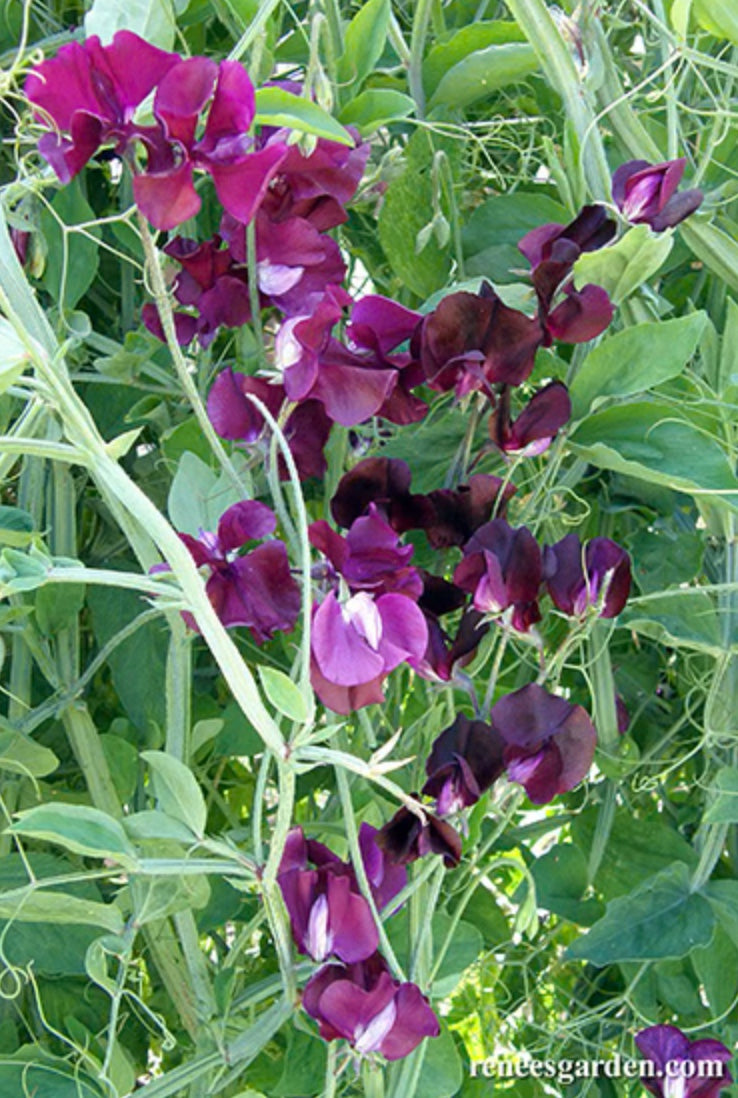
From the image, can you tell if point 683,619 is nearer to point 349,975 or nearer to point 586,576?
point 586,576

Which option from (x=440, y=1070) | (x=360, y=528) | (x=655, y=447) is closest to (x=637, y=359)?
(x=655, y=447)

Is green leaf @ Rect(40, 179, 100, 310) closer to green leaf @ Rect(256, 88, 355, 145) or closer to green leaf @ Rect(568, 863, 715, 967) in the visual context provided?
green leaf @ Rect(256, 88, 355, 145)

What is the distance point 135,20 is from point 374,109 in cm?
13

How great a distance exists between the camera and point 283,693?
1.64 ft

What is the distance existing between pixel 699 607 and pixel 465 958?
0.23 meters

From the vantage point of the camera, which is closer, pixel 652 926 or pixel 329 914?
pixel 329 914

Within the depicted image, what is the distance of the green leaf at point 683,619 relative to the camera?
77 cm

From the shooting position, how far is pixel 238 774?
100 cm

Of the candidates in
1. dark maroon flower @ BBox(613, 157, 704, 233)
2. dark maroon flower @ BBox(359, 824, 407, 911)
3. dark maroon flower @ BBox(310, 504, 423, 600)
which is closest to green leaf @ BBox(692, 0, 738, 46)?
dark maroon flower @ BBox(613, 157, 704, 233)

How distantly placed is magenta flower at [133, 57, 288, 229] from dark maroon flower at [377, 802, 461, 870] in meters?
0.26

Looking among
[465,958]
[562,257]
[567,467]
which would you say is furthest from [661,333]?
[465,958]

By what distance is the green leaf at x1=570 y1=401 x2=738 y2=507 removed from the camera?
64 centimetres

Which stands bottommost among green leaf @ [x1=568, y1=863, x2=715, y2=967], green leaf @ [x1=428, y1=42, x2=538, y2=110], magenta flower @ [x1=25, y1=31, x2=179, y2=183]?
green leaf @ [x1=568, y1=863, x2=715, y2=967]

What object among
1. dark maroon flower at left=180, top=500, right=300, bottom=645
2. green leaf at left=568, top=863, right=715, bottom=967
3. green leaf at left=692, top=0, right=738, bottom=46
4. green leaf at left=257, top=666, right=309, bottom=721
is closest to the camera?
green leaf at left=257, top=666, right=309, bottom=721
